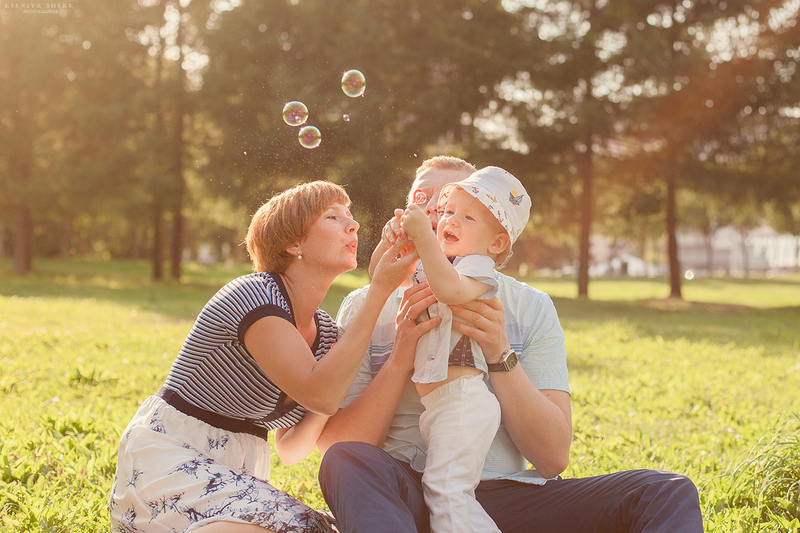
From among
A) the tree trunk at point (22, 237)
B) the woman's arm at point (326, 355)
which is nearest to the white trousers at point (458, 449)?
the woman's arm at point (326, 355)

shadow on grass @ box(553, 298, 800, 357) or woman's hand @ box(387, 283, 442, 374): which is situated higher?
woman's hand @ box(387, 283, 442, 374)

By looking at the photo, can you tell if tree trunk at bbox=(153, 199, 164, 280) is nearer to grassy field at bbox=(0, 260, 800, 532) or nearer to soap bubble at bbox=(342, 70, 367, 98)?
grassy field at bbox=(0, 260, 800, 532)

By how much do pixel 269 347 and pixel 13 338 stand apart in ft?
26.7

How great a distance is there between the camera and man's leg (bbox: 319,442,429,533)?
2051 mm

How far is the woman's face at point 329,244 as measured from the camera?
2.72 metres

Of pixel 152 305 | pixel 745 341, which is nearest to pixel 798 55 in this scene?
pixel 745 341

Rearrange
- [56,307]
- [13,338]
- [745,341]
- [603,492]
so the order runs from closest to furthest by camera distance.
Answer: [603,492] < [13,338] < [745,341] < [56,307]

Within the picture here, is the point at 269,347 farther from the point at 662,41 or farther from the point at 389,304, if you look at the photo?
the point at 662,41

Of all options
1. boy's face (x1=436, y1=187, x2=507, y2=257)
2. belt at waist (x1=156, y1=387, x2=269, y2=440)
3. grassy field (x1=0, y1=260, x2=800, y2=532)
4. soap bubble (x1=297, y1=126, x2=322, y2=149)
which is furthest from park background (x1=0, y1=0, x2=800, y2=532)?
belt at waist (x1=156, y1=387, x2=269, y2=440)

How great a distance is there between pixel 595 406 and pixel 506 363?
404 cm

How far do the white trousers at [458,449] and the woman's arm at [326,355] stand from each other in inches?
13.2

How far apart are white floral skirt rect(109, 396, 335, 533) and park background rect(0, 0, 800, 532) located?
1045 millimetres

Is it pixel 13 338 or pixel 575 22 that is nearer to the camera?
pixel 13 338

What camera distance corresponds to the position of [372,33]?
1991 centimetres
